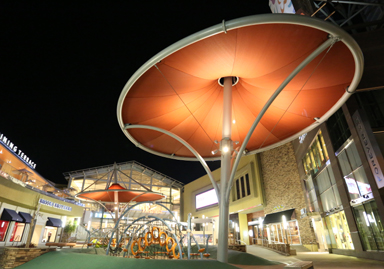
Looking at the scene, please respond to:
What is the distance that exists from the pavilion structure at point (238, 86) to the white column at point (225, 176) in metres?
0.03

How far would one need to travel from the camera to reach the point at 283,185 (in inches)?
945

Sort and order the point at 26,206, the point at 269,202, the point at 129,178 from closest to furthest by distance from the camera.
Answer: the point at 26,206, the point at 269,202, the point at 129,178

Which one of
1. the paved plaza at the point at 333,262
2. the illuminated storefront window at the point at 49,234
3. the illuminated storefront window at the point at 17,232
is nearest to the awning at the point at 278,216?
the paved plaza at the point at 333,262

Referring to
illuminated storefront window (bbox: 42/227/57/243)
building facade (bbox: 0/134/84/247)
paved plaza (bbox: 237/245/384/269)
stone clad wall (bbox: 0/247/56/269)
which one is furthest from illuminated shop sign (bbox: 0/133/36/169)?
paved plaza (bbox: 237/245/384/269)

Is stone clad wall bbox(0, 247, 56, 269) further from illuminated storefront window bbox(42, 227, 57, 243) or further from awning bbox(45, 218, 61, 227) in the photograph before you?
illuminated storefront window bbox(42, 227, 57, 243)

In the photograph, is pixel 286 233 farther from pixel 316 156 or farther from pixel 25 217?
pixel 25 217

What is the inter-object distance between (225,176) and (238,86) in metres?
3.62

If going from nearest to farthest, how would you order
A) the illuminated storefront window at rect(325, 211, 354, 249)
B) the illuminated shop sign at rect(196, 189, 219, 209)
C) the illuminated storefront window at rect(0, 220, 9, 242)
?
the illuminated storefront window at rect(325, 211, 354, 249)
the illuminated storefront window at rect(0, 220, 9, 242)
the illuminated shop sign at rect(196, 189, 219, 209)

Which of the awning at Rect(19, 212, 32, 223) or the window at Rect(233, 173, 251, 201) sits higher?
the window at Rect(233, 173, 251, 201)

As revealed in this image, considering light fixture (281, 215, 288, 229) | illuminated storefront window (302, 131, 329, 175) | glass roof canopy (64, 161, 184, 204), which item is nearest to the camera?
illuminated storefront window (302, 131, 329, 175)

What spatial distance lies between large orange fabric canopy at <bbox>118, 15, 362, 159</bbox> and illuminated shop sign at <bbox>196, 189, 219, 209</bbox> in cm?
2676

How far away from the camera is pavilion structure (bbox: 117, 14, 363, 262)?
18.1ft

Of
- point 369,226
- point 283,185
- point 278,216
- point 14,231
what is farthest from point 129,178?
point 369,226

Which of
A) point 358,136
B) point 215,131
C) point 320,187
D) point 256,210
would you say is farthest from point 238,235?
point 215,131
